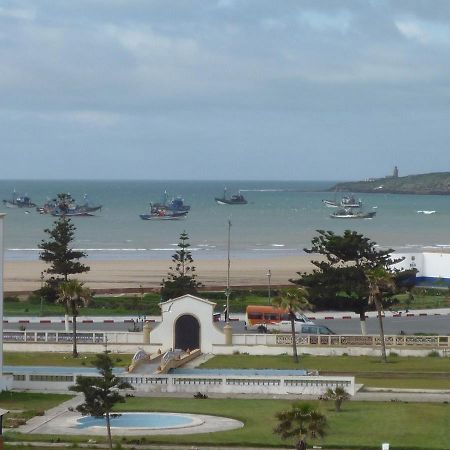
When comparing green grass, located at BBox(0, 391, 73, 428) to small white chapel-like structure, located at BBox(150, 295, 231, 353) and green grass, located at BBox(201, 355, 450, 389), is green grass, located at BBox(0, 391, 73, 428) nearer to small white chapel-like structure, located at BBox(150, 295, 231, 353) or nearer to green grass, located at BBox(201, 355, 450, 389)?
green grass, located at BBox(201, 355, 450, 389)

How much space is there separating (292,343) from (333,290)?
Answer: 941cm

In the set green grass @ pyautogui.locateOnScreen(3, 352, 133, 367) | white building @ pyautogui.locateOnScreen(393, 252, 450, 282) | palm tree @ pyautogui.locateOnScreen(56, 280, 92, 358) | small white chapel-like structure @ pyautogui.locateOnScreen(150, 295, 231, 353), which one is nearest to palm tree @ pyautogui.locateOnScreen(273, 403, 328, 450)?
green grass @ pyautogui.locateOnScreen(3, 352, 133, 367)

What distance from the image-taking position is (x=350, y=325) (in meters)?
62.0

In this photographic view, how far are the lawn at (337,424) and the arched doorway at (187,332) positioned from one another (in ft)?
39.8

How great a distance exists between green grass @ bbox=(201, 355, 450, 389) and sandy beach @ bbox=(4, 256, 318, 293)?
119 ft

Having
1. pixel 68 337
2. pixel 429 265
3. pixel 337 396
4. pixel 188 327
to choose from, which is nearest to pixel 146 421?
pixel 337 396

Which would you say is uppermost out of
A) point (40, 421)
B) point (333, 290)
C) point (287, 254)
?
point (287, 254)

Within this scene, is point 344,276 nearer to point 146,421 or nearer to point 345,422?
point 345,422

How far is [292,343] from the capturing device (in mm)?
51281

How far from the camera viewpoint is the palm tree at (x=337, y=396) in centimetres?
3747

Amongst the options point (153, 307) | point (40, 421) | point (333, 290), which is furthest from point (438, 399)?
point (153, 307)

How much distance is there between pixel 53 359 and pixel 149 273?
4972cm

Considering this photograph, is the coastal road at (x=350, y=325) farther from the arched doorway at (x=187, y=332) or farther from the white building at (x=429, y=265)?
the white building at (x=429, y=265)

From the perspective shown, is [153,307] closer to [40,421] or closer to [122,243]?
[40,421]
